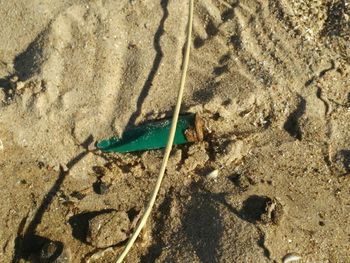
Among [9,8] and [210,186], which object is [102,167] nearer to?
[210,186]

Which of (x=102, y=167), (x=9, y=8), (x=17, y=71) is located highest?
(x=9, y=8)

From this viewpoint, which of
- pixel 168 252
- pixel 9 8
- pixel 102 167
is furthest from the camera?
pixel 9 8

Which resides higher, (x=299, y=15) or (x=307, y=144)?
(x=299, y=15)

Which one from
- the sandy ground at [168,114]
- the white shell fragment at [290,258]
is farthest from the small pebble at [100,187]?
the white shell fragment at [290,258]

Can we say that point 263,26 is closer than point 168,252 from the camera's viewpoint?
No

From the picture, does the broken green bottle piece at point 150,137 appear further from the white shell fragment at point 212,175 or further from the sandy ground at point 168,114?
the white shell fragment at point 212,175

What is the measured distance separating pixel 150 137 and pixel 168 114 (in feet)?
0.60

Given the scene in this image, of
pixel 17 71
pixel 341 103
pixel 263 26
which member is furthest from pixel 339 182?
pixel 17 71

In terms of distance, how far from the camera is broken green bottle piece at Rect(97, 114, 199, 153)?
298 cm

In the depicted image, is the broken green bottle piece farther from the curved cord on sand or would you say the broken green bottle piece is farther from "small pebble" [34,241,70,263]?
"small pebble" [34,241,70,263]

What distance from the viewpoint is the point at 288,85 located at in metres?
3.10

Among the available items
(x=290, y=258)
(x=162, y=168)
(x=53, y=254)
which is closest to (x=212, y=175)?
(x=162, y=168)

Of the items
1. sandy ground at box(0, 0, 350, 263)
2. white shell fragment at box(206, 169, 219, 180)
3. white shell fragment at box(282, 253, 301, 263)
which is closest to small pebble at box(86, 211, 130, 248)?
sandy ground at box(0, 0, 350, 263)

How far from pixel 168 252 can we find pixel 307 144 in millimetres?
966
